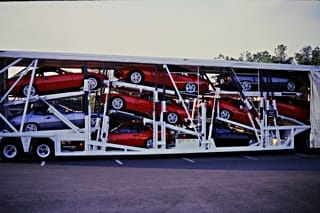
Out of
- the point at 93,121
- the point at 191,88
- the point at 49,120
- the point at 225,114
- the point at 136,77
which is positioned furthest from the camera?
the point at 225,114

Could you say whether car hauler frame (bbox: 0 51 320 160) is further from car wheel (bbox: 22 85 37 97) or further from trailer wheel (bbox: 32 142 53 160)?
car wheel (bbox: 22 85 37 97)

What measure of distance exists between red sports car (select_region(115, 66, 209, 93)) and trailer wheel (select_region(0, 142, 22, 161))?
13.8ft

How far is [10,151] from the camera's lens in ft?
40.8

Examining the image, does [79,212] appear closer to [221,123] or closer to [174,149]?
[174,149]

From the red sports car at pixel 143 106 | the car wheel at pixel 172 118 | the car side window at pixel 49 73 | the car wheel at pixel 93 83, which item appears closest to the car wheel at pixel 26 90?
the car side window at pixel 49 73

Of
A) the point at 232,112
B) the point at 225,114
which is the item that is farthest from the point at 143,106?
the point at 232,112

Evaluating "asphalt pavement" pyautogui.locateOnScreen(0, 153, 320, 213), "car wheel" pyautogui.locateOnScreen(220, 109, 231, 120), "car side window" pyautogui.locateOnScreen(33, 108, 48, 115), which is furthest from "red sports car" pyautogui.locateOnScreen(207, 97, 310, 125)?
"car side window" pyautogui.locateOnScreen(33, 108, 48, 115)

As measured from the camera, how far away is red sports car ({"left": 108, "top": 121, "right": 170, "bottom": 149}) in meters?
13.4

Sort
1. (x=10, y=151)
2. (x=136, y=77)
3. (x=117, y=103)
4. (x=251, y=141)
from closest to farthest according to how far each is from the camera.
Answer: (x=10, y=151) < (x=117, y=103) < (x=136, y=77) < (x=251, y=141)

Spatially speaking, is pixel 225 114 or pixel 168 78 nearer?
pixel 168 78

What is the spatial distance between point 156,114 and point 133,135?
1.11 meters

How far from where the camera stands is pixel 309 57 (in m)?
39.9

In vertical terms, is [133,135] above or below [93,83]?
below

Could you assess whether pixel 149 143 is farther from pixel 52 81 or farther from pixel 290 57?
pixel 290 57
